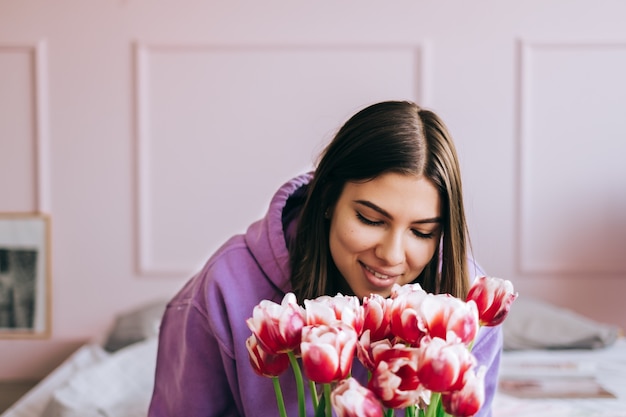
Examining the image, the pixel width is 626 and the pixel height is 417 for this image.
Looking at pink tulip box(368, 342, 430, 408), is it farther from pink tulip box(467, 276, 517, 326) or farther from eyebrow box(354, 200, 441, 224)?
eyebrow box(354, 200, 441, 224)

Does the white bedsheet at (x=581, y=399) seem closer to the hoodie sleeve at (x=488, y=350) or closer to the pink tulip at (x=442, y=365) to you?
the hoodie sleeve at (x=488, y=350)

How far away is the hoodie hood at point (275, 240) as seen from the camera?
1.29 m

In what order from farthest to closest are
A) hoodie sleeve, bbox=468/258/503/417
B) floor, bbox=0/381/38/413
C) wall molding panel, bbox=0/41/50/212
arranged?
wall molding panel, bbox=0/41/50/212
floor, bbox=0/381/38/413
hoodie sleeve, bbox=468/258/503/417

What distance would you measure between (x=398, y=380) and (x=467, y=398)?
6cm

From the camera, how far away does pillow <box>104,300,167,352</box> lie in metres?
2.68

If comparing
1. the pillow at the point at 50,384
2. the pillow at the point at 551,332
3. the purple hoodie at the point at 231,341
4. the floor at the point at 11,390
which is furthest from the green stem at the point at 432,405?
the floor at the point at 11,390

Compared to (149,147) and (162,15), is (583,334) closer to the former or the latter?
(149,147)

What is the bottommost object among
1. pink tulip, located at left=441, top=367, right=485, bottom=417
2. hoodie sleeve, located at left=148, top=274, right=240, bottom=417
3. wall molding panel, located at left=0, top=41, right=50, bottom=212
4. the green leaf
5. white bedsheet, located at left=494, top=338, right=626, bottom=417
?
white bedsheet, located at left=494, top=338, right=626, bottom=417

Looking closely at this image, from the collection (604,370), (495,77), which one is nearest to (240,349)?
(604,370)

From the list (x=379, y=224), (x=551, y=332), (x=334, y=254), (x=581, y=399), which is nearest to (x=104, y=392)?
(x=334, y=254)

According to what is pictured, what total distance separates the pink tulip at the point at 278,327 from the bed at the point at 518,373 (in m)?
1.17

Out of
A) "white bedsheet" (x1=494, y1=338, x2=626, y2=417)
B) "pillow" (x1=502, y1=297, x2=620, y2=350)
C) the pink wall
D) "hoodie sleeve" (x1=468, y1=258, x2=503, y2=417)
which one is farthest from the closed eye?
the pink wall

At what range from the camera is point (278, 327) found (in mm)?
669

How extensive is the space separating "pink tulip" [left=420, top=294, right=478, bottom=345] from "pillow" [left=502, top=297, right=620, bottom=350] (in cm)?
206
